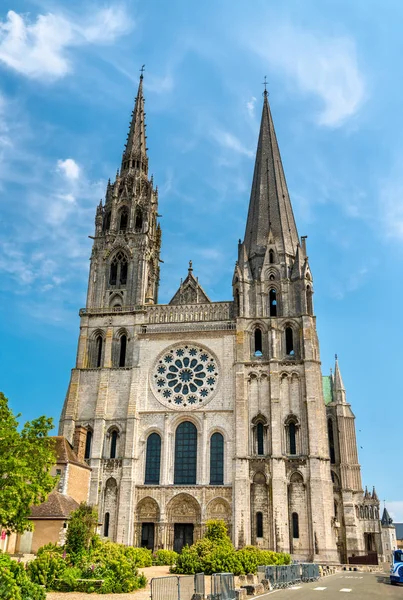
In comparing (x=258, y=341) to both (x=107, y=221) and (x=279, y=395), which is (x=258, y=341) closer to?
(x=279, y=395)

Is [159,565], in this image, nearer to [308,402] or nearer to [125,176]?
[308,402]

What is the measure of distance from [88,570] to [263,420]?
21.6 metres

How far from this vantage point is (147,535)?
38.4 meters

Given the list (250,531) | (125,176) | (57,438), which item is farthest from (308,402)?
(125,176)

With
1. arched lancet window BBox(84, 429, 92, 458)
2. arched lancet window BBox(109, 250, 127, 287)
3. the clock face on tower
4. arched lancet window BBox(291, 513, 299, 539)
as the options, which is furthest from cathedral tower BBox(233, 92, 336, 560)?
arched lancet window BBox(84, 429, 92, 458)

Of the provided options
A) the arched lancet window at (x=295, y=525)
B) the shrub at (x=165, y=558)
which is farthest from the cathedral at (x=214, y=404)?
the shrub at (x=165, y=558)

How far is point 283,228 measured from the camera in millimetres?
46969

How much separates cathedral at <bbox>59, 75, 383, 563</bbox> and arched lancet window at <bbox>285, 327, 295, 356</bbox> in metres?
0.08

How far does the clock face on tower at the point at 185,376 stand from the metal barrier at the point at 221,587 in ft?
84.0

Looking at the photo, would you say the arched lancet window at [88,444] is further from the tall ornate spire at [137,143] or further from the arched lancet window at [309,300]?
the tall ornate spire at [137,143]

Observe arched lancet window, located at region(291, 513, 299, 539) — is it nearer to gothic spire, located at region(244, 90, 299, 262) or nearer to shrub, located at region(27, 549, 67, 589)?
gothic spire, located at region(244, 90, 299, 262)

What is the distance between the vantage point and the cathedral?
37.5 meters

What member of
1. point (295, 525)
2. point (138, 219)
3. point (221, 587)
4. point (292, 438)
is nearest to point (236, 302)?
point (292, 438)

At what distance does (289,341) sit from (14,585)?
3272 centimetres
